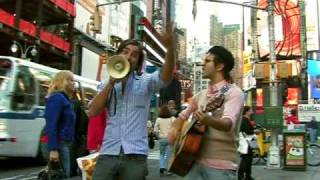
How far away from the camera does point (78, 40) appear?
4422 cm

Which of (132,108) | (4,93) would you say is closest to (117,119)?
(132,108)

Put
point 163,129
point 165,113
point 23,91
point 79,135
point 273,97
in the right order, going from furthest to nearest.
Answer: point 273,97, point 23,91, point 165,113, point 163,129, point 79,135

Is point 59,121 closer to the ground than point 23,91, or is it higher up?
closer to the ground

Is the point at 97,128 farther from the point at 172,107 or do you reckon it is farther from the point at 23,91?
the point at 23,91

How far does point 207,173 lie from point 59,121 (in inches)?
110

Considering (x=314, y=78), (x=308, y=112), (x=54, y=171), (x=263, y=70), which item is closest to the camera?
(x=54, y=171)

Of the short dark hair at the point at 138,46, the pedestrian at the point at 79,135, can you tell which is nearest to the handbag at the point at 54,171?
the short dark hair at the point at 138,46

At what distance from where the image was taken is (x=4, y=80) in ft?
44.1

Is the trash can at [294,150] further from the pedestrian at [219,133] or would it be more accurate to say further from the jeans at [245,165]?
the pedestrian at [219,133]

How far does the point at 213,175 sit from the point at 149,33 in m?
74.4

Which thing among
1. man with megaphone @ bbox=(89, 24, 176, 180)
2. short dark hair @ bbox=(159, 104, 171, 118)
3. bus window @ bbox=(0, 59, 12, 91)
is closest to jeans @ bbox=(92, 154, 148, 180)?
man with megaphone @ bbox=(89, 24, 176, 180)

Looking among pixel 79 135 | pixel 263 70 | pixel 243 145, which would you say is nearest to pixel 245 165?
pixel 243 145

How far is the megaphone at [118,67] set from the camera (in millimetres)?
3961

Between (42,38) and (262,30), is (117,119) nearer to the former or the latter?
(42,38)
